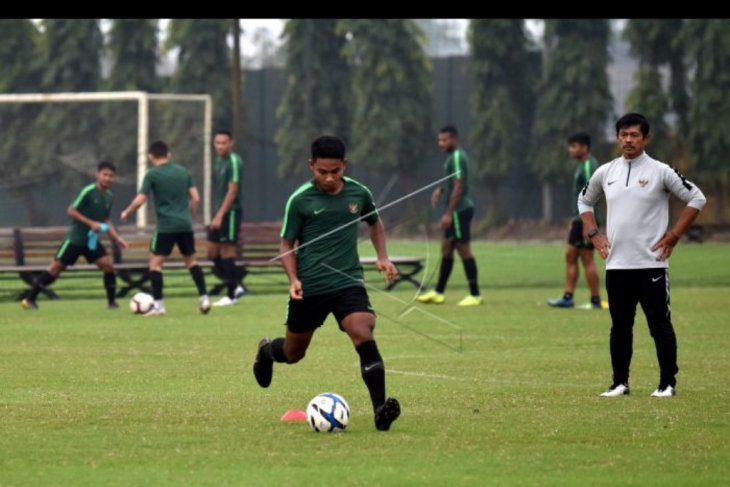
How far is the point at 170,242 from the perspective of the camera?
20.8m

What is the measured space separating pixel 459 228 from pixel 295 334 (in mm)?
11107

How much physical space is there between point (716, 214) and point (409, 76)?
958 centimetres

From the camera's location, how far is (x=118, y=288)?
2619cm

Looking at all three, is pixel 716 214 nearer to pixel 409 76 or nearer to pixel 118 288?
pixel 409 76

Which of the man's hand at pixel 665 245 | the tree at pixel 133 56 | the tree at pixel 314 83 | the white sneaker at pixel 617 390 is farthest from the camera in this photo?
the tree at pixel 133 56

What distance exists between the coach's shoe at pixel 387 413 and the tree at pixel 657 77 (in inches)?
1316

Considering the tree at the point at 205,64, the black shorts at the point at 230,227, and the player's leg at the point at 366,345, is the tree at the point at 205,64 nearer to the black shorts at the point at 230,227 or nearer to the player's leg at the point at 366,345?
the black shorts at the point at 230,227

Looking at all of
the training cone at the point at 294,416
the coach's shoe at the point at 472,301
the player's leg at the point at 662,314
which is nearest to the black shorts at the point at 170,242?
the coach's shoe at the point at 472,301

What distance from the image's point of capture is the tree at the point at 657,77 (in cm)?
4288

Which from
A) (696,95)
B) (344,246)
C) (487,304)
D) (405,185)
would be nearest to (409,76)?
(405,185)

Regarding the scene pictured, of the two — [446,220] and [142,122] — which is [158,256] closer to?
[446,220]

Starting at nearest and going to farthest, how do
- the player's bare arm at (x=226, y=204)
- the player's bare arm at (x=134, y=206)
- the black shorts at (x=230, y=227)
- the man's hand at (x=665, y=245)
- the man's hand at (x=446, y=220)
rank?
the man's hand at (x=665, y=245), the player's bare arm at (x=134, y=206), the man's hand at (x=446, y=220), the player's bare arm at (x=226, y=204), the black shorts at (x=230, y=227)

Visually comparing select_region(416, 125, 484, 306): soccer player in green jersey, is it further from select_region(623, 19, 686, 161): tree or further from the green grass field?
select_region(623, 19, 686, 161): tree
